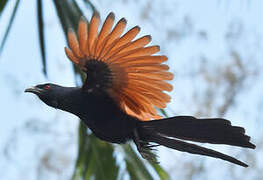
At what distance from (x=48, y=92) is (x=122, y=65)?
517 millimetres

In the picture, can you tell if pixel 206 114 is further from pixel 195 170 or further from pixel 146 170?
pixel 146 170

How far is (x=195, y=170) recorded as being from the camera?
1493 centimetres

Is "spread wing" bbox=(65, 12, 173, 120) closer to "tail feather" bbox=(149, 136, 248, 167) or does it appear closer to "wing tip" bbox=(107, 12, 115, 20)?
"wing tip" bbox=(107, 12, 115, 20)

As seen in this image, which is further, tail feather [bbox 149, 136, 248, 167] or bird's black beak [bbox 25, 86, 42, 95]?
bird's black beak [bbox 25, 86, 42, 95]

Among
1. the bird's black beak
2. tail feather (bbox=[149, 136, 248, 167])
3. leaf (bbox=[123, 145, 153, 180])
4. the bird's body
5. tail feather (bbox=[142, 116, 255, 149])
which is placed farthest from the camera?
leaf (bbox=[123, 145, 153, 180])

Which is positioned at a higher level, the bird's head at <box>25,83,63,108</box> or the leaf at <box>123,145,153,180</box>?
the bird's head at <box>25,83,63,108</box>

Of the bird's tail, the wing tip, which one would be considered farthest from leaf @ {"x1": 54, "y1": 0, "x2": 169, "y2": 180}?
the wing tip

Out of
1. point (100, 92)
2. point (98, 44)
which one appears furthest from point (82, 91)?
point (98, 44)

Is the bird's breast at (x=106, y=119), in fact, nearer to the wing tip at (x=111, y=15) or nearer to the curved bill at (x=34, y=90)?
the curved bill at (x=34, y=90)

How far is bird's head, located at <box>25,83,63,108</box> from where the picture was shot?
3539 mm

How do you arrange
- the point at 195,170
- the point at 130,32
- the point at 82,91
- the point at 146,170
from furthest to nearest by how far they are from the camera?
1. the point at 195,170
2. the point at 146,170
3. the point at 82,91
4. the point at 130,32

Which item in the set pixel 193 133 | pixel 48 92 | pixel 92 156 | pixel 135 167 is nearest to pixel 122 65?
pixel 48 92

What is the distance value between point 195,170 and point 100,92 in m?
11.7

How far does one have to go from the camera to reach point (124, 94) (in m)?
3.59
